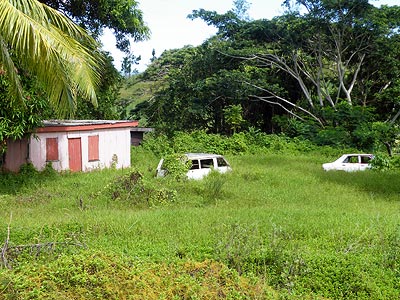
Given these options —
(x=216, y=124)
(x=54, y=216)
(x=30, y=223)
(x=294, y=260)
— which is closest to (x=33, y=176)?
(x=54, y=216)

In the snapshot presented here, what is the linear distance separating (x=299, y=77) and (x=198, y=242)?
2157 centimetres

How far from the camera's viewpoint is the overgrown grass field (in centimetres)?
533

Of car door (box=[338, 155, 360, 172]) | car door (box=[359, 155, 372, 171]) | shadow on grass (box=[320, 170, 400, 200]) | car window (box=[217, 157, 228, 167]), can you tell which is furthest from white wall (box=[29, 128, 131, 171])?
car door (box=[359, 155, 372, 171])

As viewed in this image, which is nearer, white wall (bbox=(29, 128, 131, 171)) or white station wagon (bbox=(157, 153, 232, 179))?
white station wagon (bbox=(157, 153, 232, 179))

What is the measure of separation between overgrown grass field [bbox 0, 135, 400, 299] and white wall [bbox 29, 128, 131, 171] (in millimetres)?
3060

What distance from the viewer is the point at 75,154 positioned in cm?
1852

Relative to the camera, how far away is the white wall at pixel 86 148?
1759 centimetres

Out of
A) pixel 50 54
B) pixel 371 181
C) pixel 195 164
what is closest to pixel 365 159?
pixel 371 181

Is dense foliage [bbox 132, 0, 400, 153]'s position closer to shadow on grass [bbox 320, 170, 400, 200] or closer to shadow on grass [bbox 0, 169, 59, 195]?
shadow on grass [bbox 320, 170, 400, 200]

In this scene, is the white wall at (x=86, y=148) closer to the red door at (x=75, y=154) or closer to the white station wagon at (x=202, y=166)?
the red door at (x=75, y=154)

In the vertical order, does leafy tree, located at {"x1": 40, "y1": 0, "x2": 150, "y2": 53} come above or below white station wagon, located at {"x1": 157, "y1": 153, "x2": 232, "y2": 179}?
above

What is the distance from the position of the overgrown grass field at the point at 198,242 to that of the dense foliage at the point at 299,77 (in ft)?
40.3

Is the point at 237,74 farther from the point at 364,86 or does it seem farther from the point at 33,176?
the point at 33,176

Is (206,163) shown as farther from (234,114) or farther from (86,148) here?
(234,114)
